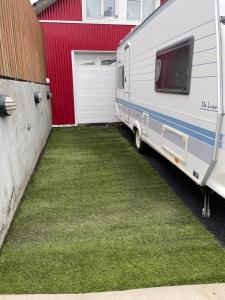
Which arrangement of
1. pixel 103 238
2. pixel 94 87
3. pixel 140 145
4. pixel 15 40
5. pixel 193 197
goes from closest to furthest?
pixel 103 238, pixel 193 197, pixel 15 40, pixel 140 145, pixel 94 87

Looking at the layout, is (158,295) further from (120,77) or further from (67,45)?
(67,45)

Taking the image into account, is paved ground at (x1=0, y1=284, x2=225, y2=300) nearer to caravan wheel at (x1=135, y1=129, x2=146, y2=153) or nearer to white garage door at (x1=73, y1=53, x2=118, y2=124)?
caravan wheel at (x1=135, y1=129, x2=146, y2=153)

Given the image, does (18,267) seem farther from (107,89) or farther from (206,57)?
(107,89)

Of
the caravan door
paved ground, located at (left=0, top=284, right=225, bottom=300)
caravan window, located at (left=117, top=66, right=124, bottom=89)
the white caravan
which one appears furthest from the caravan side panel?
caravan window, located at (left=117, top=66, right=124, bottom=89)

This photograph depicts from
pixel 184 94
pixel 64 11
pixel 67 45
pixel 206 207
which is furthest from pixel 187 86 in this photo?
pixel 64 11

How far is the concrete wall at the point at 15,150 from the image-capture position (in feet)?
11.3

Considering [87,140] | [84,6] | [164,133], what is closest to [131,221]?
[164,133]

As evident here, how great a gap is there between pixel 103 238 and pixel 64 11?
8.62 m

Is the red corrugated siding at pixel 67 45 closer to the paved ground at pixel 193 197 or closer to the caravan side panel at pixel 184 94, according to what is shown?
the caravan side panel at pixel 184 94

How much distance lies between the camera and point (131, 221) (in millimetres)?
3660

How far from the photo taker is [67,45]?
9.92 meters

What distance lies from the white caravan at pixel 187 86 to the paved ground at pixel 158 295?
1.00 meters

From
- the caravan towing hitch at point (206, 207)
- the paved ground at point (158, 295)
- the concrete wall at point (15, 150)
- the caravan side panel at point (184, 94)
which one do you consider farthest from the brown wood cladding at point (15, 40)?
the caravan towing hitch at point (206, 207)

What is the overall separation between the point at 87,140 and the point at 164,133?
4.11 metres
